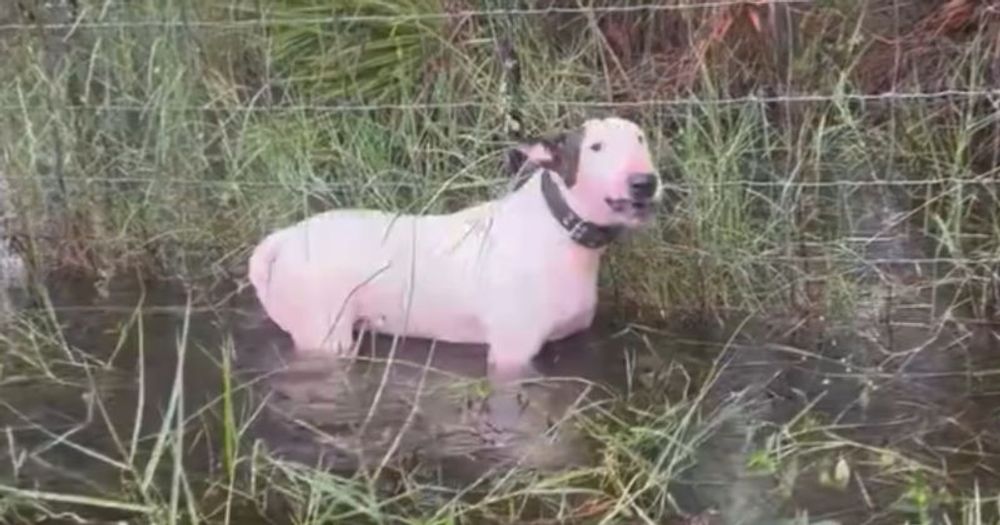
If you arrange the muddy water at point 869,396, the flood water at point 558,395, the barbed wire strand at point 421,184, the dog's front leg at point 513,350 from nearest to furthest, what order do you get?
the muddy water at point 869,396 < the flood water at point 558,395 < the dog's front leg at point 513,350 < the barbed wire strand at point 421,184

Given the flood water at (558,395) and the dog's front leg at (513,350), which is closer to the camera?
the flood water at (558,395)

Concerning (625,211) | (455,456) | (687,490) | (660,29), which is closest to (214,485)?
(455,456)

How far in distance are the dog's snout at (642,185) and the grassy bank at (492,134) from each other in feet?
1.12

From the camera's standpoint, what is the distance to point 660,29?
507cm

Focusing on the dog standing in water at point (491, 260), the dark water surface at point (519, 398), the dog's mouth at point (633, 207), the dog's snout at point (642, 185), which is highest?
the dog's snout at point (642, 185)

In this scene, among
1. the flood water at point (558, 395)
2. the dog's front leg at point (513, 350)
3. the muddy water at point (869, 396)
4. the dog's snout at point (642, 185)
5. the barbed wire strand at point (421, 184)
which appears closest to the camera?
the muddy water at point (869, 396)

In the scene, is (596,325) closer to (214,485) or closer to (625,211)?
(625,211)

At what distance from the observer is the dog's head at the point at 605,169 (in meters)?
3.40

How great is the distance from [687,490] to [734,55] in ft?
7.45

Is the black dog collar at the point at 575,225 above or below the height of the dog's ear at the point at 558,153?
below

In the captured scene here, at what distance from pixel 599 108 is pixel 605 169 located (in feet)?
2.49

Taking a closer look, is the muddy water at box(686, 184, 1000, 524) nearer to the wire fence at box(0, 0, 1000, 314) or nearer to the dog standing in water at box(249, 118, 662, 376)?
the wire fence at box(0, 0, 1000, 314)

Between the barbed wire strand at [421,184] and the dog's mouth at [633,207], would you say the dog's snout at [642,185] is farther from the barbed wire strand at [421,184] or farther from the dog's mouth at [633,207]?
the barbed wire strand at [421,184]

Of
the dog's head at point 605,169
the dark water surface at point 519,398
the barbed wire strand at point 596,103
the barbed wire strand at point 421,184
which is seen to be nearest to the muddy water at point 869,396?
the dark water surface at point 519,398
